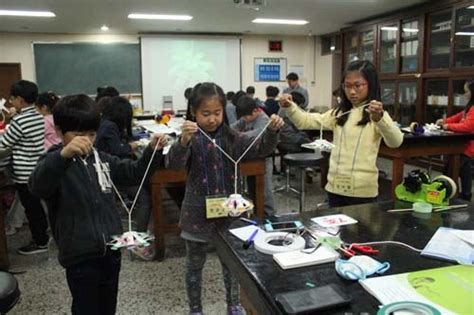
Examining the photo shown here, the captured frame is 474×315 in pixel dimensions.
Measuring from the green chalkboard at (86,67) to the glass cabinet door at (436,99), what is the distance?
570 cm

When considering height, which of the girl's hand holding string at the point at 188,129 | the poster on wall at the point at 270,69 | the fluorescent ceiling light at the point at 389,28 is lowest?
the girl's hand holding string at the point at 188,129

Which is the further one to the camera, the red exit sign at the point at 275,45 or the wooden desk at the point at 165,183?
the red exit sign at the point at 275,45

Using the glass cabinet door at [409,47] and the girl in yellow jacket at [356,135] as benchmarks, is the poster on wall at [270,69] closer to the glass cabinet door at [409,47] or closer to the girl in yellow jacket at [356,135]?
the glass cabinet door at [409,47]

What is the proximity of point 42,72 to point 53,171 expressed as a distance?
26.2ft

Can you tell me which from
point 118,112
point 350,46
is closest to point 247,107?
point 118,112

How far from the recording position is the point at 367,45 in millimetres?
7551

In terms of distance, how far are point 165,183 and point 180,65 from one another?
251 inches

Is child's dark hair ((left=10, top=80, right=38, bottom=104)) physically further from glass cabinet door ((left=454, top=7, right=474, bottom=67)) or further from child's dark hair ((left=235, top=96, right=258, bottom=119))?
glass cabinet door ((left=454, top=7, right=474, bottom=67))

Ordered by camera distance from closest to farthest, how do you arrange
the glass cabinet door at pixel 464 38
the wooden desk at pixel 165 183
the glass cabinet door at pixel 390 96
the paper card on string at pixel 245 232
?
the paper card on string at pixel 245 232 → the wooden desk at pixel 165 183 → the glass cabinet door at pixel 464 38 → the glass cabinet door at pixel 390 96

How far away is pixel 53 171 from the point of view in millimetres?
1329

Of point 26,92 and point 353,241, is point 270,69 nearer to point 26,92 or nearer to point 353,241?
point 26,92

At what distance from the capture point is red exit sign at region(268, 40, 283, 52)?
9.53 metres

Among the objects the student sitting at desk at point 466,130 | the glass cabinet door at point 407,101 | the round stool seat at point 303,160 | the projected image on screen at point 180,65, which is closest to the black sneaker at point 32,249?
the round stool seat at point 303,160

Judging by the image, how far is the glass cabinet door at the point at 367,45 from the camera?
734 cm
